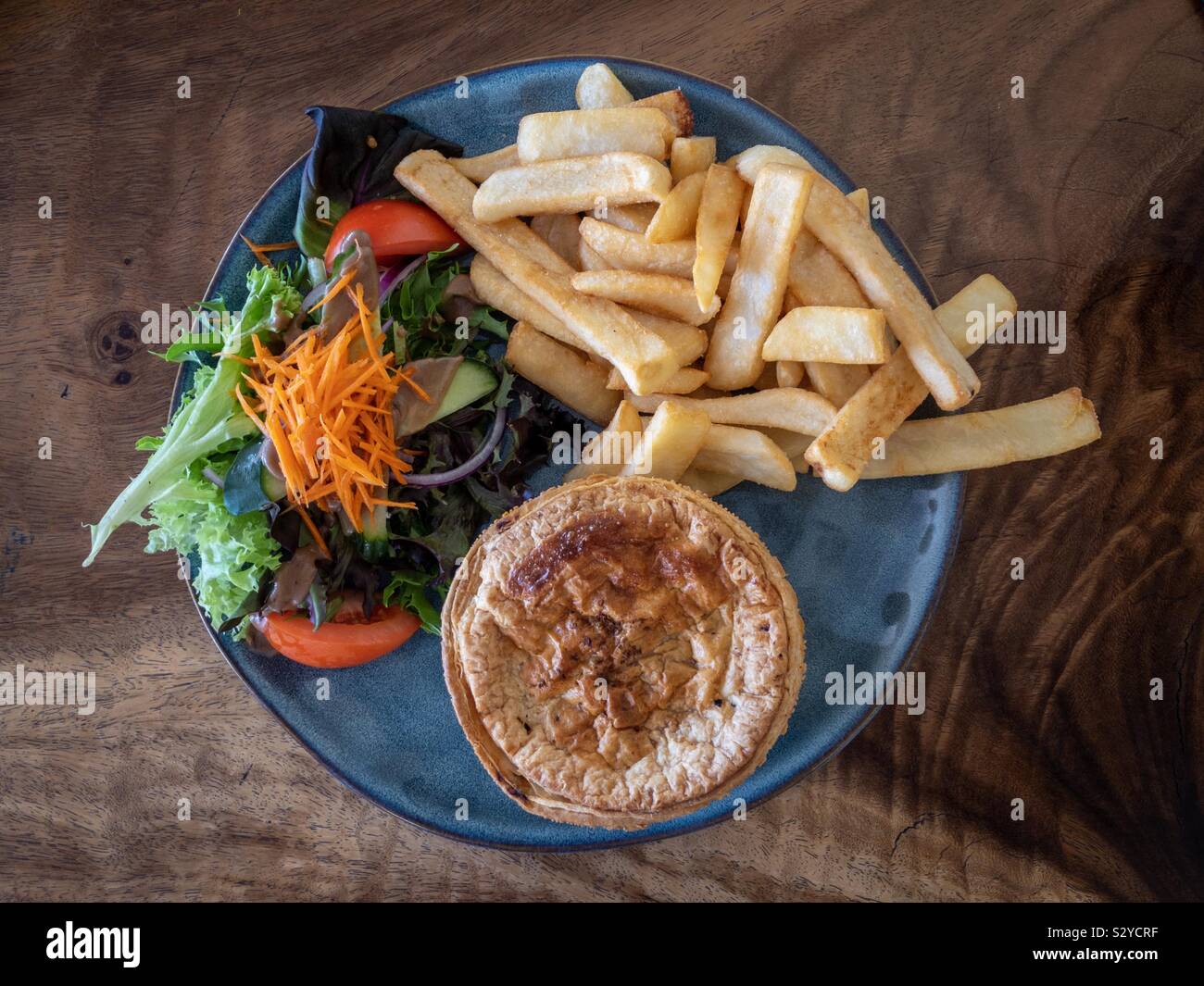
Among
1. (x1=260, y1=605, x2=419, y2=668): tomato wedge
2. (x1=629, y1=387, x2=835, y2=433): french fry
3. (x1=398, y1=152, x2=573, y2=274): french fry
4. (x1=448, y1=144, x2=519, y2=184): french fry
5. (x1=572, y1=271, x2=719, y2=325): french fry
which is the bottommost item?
(x1=260, y1=605, x2=419, y2=668): tomato wedge

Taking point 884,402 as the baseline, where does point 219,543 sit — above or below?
below

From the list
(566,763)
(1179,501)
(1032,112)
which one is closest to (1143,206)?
(1032,112)

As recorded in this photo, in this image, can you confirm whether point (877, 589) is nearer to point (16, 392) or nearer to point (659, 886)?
point (659, 886)

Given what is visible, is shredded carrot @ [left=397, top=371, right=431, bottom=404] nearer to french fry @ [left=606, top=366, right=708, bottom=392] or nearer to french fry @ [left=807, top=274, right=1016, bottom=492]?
french fry @ [left=606, top=366, right=708, bottom=392]

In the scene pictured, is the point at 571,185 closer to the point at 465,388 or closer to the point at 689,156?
the point at 689,156

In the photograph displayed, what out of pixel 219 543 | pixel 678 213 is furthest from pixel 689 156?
pixel 219 543

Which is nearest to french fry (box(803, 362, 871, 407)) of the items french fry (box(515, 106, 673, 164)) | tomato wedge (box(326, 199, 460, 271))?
french fry (box(515, 106, 673, 164))
